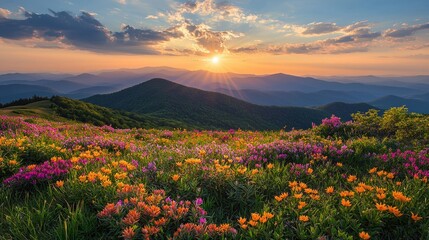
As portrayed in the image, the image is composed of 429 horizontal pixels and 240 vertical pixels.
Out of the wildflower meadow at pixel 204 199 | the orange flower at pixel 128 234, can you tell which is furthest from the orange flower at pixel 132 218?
the orange flower at pixel 128 234

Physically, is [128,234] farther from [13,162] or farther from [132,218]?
[13,162]

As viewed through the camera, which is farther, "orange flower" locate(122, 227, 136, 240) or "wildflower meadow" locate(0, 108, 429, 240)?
"wildflower meadow" locate(0, 108, 429, 240)

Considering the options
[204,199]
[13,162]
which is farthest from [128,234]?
[13,162]

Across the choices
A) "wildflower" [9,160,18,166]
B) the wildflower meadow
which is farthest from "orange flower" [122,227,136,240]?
"wildflower" [9,160,18,166]

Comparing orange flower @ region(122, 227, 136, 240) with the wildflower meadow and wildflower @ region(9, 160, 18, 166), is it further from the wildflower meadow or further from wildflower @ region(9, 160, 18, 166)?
wildflower @ region(9, 160, 18, 166)

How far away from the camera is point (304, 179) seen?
20.4 feet

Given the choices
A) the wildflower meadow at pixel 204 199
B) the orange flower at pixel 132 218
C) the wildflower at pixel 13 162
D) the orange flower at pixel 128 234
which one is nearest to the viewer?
the orange flower at pixel 128 234

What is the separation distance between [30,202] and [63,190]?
630mm

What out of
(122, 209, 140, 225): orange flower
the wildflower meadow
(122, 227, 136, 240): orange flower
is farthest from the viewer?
the wildflower meadow

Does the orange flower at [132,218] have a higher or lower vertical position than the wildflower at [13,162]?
higher

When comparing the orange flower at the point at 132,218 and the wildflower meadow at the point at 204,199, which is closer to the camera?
the orange flower at the point at 132,218

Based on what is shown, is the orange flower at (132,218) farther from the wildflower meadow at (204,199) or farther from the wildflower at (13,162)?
the wildflower at (13,162)

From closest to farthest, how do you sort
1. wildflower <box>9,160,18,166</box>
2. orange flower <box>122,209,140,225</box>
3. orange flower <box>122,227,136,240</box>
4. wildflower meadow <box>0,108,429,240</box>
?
orange flower <box>122,227,136,240</box>
orange flower <box>122,209,140,225</box>
wildflower meadow <box>0,108,429,240</box>
wildflower <box>9,160,18,166</box>

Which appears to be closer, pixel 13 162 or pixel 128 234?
pixel 128 234
